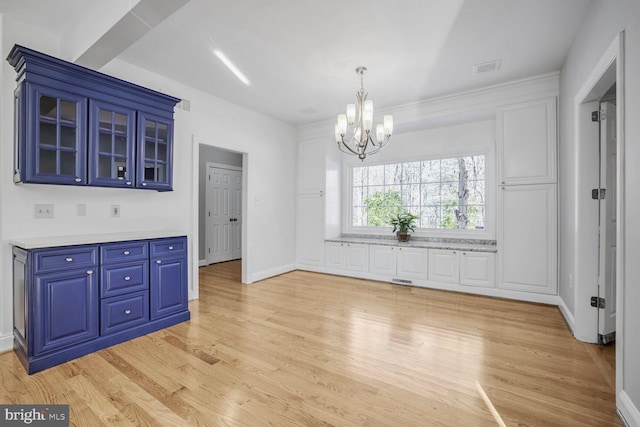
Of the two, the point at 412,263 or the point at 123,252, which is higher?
the point at 123,252

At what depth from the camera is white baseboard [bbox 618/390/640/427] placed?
61.8 inches

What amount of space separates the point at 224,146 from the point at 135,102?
1.48m

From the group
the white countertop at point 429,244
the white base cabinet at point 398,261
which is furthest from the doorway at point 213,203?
the white base cabinet at point 398,261

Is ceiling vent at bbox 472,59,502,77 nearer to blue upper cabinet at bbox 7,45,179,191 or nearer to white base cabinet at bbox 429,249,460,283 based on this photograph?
white base cabinet at bbox 429,249,460,283

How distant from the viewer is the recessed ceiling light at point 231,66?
3154 mm

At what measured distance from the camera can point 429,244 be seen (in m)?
4.80

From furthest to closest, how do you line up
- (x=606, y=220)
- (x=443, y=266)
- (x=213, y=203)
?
(x=213, y=203) → (x=443, y=266) → (x=606, y=220)

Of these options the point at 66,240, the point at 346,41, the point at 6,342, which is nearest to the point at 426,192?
the point at 346,41

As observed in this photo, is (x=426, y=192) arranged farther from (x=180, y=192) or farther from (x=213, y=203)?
(x=213, y=203)

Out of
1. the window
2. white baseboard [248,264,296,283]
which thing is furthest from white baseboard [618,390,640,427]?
white baseboard [248,264,296,283]

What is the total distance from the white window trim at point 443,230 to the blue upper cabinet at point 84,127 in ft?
11.7

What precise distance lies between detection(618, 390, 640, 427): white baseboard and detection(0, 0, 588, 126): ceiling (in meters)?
2.76

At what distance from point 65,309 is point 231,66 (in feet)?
9.14

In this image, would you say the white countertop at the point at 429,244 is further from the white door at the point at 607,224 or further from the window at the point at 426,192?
the white door at the point at 607,224
